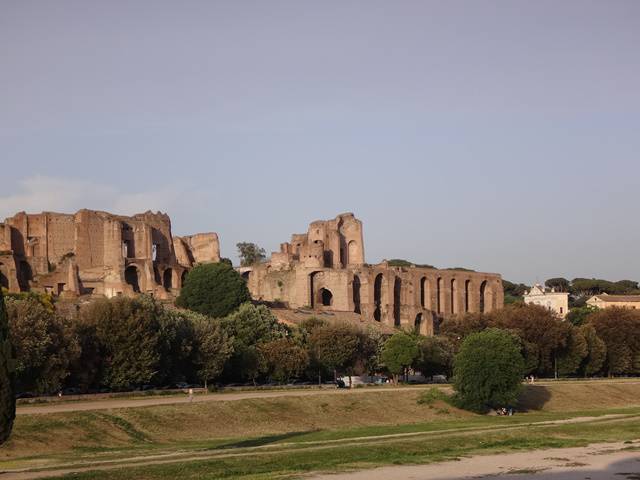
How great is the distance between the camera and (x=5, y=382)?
980 inches

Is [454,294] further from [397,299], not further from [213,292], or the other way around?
[213,292]

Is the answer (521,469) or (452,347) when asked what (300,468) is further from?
(452,347)

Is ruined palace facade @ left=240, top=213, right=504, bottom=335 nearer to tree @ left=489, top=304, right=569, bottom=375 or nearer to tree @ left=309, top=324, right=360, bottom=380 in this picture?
tree @ left=489, top=304, right=569, bottom=375

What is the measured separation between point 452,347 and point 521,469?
4545 centimetres

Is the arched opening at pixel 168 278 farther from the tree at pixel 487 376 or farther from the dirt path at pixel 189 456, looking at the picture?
the dirt path at pixel 189 456

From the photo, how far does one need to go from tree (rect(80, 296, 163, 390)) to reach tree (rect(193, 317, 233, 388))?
3352mm

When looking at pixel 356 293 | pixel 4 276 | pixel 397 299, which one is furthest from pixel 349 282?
pixel 4 276

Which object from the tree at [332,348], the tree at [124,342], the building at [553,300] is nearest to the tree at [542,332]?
the tree at [332,348]

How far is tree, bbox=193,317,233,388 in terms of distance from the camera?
54438 millimetres

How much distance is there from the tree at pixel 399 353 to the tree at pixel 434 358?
2.02 m

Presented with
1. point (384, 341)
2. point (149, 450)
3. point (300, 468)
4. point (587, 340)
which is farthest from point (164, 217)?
point (300, 468)

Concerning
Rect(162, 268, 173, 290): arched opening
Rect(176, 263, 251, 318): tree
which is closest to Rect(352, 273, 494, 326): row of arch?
Rect(162, 268, 173, 290): arched opening

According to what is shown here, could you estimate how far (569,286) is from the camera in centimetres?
17300

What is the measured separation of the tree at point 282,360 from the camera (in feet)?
195
